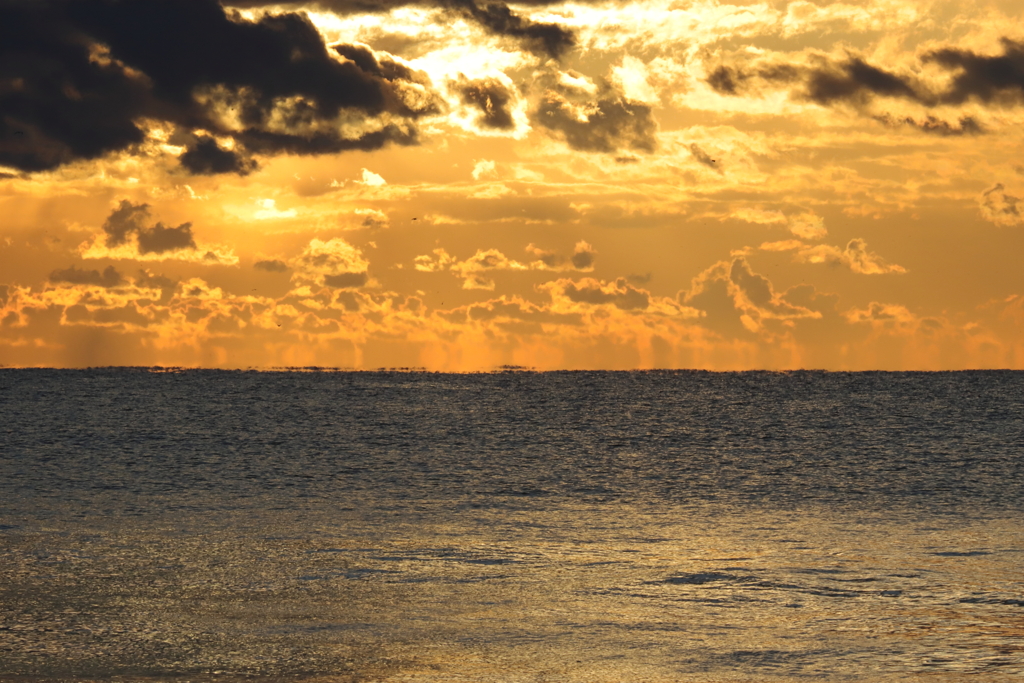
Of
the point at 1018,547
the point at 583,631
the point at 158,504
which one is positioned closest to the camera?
the point at 583,631

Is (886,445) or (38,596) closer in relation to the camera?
(38,596)

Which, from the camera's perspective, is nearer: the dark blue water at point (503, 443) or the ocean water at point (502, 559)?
the ocean water at point (502, 559)

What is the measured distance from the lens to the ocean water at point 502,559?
13.4 m

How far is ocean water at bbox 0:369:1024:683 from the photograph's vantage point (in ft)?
44.0

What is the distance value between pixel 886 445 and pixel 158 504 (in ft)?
166

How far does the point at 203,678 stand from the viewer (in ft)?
40.5

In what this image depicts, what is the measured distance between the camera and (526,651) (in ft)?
45.1

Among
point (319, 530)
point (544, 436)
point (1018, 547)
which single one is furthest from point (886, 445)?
point (319, 530)

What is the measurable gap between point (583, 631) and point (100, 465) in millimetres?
38654

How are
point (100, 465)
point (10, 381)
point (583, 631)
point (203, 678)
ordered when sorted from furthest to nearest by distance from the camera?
1. point (10, 381)
2. point (100, 465)
3. point (583, 631)
4. point (203, 678)

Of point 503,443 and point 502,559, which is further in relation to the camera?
point 503,443

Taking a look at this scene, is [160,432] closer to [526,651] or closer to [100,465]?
[100,465]

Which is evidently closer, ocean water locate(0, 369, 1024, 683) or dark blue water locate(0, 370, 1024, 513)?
ocean water locate(0, 369, 1024, 683)

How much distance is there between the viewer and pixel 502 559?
22047 millimetres
